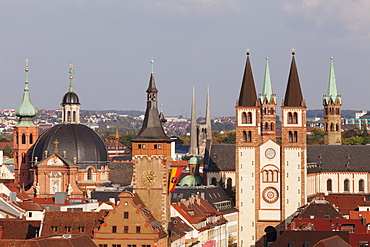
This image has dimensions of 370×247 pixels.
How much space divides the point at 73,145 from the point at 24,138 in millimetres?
16786

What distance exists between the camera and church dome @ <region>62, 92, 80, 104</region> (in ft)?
523

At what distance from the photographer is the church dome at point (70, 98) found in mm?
159500

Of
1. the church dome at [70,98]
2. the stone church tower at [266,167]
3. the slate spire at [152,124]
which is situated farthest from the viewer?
the church dome at [70,98]

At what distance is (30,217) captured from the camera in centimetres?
Answer: 10812

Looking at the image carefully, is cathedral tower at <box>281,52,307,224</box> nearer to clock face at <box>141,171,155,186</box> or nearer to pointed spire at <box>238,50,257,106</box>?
pointed spire at <box>238,50,257,106</box>

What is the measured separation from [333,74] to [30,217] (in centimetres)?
9637

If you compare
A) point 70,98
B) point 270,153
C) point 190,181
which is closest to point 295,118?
point 270,153

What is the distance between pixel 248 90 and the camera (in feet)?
522

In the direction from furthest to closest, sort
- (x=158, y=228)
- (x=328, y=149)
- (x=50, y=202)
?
1. (x=328, y=149)
2. (x=50, y=202)
3. (x=158, y=228)

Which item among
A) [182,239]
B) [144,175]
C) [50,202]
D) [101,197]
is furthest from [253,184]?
[144,175]

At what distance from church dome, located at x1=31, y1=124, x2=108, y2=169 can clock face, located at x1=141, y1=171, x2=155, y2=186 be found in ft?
166

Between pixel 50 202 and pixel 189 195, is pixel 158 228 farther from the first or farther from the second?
pixel 189 195

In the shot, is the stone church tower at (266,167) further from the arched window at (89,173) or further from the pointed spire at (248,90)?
the arched window at (89,173)

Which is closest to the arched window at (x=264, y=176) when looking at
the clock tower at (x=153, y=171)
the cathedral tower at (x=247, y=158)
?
the cathedral tower at (x=247, y=158)
